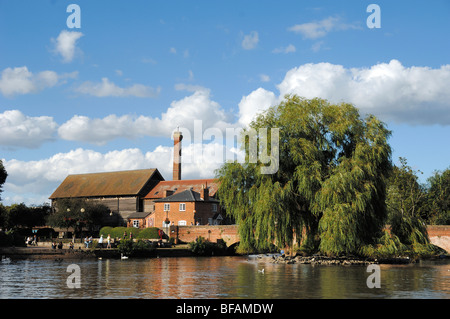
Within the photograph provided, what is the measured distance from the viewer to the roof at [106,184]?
7488cm

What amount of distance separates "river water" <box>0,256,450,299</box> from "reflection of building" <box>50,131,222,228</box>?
3325cm

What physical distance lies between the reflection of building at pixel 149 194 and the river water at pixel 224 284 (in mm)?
33247

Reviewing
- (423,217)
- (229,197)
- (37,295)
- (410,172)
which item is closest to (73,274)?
(37,295)

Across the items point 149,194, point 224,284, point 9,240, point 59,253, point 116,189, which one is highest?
point 116,189

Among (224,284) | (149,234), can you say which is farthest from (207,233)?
(224,284)

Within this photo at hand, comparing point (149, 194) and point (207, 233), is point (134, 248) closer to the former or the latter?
point (207, 233)

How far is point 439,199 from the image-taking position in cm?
6938

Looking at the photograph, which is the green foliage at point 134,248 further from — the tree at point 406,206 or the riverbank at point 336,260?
the tree at point 406,206

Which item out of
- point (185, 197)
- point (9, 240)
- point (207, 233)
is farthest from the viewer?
point (185, 197)

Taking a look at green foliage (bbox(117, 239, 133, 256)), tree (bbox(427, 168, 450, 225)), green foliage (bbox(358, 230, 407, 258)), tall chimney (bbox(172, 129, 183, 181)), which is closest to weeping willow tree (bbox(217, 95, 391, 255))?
green foliage (bbox(358, 230, 407, 258))

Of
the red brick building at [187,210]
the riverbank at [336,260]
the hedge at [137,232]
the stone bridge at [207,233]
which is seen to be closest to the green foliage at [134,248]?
the stone bridge at [207,233]

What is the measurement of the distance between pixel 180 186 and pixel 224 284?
1966 inches
